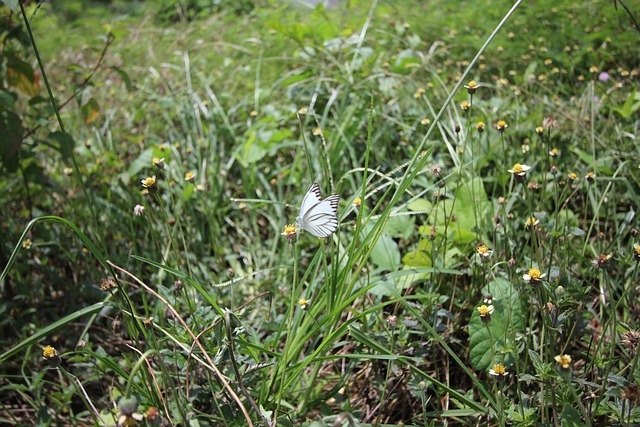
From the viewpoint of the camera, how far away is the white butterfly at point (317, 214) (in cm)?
106

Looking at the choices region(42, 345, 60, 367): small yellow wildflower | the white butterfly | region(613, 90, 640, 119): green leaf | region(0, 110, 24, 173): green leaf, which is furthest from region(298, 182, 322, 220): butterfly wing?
region(613, 90, 640, 119): green leaf

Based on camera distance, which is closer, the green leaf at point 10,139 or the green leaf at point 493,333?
the green leaf at point 493,333

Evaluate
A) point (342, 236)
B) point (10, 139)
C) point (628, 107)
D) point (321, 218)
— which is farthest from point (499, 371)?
point (10, 139)

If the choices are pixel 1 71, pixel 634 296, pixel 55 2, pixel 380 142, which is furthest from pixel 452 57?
pixel 55 2

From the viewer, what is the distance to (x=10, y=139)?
160 centimetres

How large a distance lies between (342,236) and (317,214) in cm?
69

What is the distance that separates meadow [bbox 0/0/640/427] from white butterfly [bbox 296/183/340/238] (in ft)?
0.05

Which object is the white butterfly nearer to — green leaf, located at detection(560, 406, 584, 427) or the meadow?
the meadow

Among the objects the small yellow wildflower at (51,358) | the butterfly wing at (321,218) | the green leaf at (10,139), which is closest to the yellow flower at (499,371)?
the butterfly wing at (321,218)

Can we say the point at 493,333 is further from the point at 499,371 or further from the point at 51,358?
the point at 51,358

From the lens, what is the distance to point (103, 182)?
207 centimetres

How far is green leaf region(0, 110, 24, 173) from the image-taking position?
62.7 inches

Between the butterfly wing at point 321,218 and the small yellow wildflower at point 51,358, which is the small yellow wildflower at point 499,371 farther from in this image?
the small yellow wildflower at point 51,358

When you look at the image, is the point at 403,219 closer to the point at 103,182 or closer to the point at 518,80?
the point at 518,80
